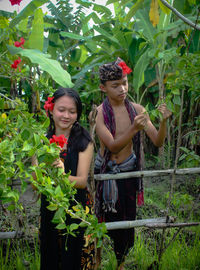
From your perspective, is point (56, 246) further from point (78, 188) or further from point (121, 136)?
point (121, 136)

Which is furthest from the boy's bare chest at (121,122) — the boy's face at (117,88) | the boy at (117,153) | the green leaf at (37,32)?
the green leaf at (37,32)

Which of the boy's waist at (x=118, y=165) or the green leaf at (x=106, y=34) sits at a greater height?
the green leaf at (x=106, y=34)

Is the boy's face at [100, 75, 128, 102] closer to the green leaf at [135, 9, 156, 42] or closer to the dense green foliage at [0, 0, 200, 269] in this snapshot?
the dense green foliage at [0, 0, 200, 269]

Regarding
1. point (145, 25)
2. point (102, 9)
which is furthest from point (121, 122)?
point (102, 9)

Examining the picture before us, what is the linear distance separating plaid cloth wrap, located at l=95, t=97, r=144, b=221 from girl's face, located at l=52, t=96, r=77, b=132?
41cm

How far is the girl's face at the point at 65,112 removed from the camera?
61.9 inches

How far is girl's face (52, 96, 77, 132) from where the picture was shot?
5.16 feet

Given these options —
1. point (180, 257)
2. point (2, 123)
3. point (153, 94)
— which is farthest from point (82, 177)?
point (153, 94)

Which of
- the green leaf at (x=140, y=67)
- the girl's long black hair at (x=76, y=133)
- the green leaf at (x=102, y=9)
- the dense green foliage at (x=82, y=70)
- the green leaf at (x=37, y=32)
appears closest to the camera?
the dense green foliage at (x=82, y=70)

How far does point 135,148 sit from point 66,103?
63 centimetres

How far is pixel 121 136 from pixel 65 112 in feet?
1.29

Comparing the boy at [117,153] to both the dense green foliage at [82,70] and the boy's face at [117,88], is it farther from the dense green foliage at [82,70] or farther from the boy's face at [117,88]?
the dense green foliage at [82,70]

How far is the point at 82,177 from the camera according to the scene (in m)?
1.52

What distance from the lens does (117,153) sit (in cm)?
199
